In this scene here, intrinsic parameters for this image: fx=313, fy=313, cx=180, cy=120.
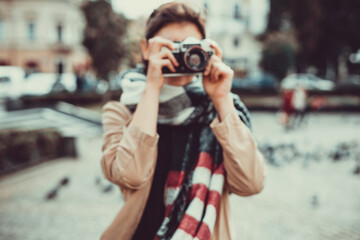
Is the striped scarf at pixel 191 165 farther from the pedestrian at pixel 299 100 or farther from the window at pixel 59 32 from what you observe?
the window at pixel 59 32

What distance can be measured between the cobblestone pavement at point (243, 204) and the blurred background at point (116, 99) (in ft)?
0.07

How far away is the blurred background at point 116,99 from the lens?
15.5 feet

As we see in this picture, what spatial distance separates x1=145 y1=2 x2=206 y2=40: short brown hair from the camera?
1.43 m

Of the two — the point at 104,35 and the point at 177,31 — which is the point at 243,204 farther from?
the point at 104,35

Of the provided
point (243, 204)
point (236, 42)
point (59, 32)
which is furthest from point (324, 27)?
point (243, 204)

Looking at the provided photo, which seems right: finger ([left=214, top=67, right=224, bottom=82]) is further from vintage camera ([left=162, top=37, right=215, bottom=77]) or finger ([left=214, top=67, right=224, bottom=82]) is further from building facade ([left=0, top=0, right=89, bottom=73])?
building facade ([left=0, top=0, right=89, bottom=73])

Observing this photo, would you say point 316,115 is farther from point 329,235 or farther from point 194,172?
point 194,172

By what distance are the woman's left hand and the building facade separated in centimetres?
3210

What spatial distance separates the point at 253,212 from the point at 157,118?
3983mm

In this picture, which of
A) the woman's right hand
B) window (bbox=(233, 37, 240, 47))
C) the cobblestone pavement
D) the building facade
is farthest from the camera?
window (bbox=(233, 37, 240, 47))

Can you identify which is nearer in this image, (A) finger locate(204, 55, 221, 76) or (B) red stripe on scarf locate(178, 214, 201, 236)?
(B) red stripe on scarf locate(178, 214, 201, 236)

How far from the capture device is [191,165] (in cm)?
145

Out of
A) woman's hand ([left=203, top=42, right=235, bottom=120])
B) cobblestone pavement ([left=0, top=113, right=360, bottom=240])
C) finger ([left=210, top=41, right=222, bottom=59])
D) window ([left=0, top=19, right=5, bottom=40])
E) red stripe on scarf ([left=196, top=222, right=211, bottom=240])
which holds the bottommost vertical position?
cobblestone pavement ([left=0, top=113, right=360, bottom=240])

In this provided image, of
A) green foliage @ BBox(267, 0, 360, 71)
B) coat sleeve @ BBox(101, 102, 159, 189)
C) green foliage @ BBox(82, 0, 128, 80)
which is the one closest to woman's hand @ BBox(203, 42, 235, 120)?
coat sleeve @ BBox(101, 102, 159, 189)
